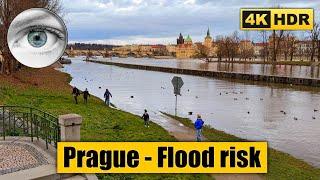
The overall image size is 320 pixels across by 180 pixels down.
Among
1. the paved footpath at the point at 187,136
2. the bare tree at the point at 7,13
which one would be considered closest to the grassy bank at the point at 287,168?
the paved footpath at the point at 187,136

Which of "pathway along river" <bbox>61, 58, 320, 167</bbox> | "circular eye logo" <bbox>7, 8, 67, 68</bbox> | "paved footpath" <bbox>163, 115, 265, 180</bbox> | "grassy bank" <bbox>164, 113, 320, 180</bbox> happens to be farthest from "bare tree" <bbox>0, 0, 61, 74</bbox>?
"circular eye logo" <bbox>7, 8, 67, 68</bbox>

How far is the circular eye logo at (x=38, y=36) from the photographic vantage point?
8469 mm

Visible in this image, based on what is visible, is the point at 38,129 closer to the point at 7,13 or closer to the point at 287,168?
the point at 287,168

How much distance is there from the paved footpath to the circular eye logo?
7207mm

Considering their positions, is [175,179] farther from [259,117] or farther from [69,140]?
[259,117]

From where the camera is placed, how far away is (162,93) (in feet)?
160

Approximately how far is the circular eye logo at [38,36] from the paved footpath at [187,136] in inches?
284

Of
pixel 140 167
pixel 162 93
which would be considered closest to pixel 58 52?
pixel 140 167

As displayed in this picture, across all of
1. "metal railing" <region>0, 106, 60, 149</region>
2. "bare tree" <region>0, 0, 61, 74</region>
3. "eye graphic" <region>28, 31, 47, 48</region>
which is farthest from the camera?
"bare tree" <region>0, 0, 61, 74</region>

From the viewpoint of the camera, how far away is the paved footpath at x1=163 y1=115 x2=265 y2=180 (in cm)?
1317

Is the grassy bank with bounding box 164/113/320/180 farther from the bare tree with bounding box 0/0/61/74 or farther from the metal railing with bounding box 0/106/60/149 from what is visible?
the bare tree with bounding box 0/0/61/74

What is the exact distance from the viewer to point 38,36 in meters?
8.55

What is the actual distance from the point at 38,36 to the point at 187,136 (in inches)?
547

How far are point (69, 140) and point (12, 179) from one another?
2055mm
